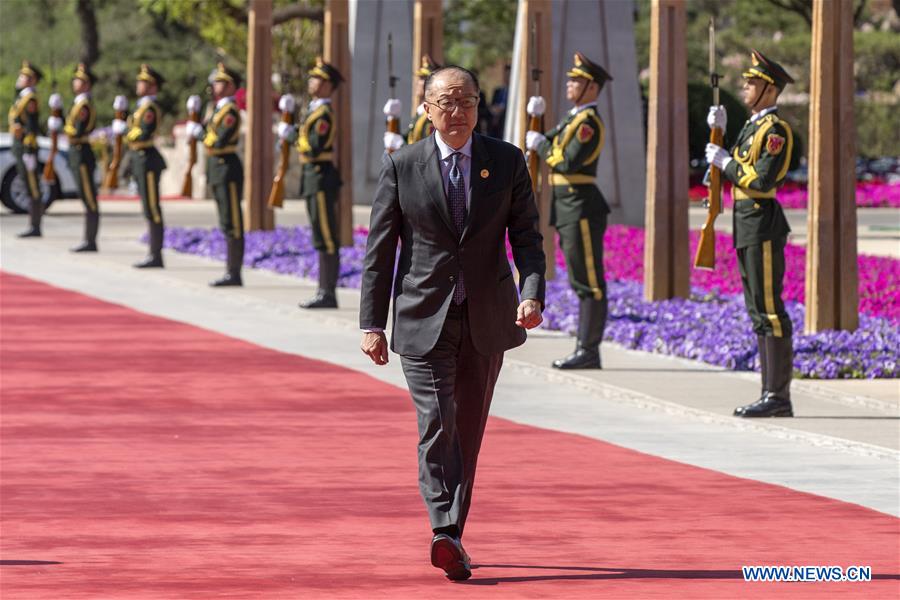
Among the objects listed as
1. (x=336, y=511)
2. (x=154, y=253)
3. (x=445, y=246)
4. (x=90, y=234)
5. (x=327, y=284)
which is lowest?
(x=336, y=511)

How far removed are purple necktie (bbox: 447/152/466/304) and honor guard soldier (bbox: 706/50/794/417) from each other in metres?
4.63

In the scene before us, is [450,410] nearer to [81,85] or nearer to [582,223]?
[582,223]

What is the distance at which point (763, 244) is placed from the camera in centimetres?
1303

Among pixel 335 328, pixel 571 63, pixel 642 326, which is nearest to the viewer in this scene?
pixel 642 326

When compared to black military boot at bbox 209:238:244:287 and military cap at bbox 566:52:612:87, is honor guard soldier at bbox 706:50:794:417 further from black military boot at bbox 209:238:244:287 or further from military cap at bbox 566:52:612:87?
black military boot at bbox 209:238:244:287

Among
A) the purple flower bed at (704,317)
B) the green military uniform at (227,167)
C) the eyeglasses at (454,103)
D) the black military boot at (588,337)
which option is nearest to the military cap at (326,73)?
the green military uniform at (227,167)

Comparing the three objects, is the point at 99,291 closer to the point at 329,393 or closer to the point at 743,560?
the point at 329,393

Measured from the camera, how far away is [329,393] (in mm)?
14570

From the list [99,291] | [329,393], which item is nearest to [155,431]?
[329,393]

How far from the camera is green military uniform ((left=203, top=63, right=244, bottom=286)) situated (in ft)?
72.6

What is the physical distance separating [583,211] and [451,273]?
23.6 feet

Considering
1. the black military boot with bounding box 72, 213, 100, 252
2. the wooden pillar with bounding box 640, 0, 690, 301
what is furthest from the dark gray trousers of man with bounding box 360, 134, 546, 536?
the black military boot with bounding box 72, 213, 100, 252

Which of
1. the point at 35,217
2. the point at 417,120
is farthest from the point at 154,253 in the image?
the point at 417,120

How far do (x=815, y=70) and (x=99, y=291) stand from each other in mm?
8918
